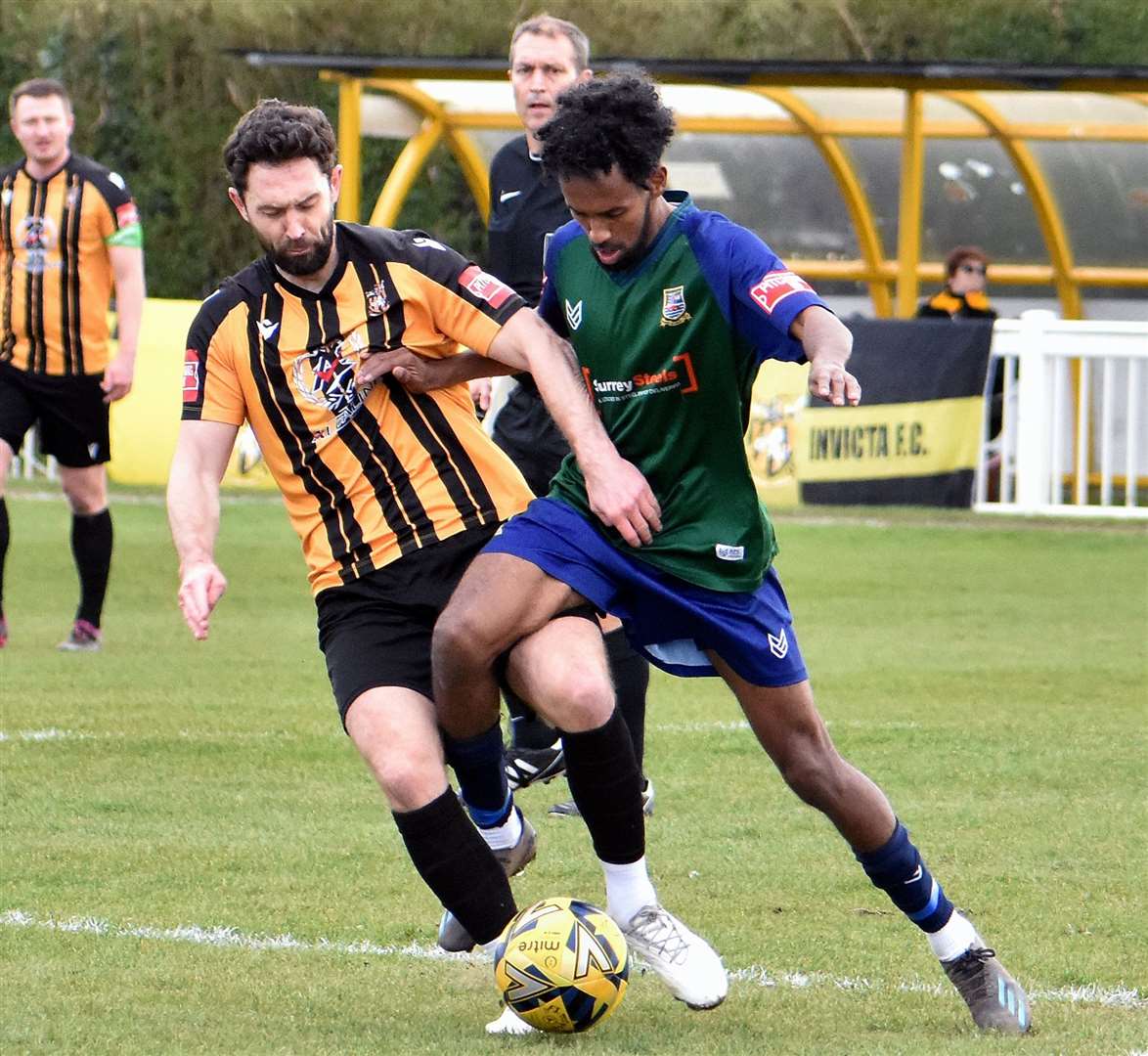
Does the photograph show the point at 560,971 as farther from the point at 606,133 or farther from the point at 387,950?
the point at 606,133

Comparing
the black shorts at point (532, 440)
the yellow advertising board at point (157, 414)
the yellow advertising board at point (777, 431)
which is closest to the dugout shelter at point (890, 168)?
the yellow advertising board at point (777, 431)

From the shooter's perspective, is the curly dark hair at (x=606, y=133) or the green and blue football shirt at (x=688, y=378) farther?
the green and blue football shirt at (x=688, y=378)

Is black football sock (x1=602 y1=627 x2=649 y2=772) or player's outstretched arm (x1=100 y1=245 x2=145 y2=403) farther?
player's outstretched arm (x1=100 y1=245 x2=145 y2=403)

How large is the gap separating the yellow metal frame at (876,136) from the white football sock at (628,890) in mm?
11951

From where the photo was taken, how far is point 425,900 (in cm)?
565

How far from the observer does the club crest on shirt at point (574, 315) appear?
4809 millimetres

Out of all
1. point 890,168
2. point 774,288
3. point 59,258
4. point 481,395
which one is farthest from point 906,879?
point 890,168

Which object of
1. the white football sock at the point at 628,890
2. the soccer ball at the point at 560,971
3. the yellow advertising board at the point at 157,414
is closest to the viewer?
the soccer ball at the point at 560,971

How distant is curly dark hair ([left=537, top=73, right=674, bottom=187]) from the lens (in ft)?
14.9

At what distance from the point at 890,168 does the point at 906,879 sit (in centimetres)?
1481

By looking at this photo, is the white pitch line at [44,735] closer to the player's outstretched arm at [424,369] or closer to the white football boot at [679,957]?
the player's outstretched arm at [424,369]

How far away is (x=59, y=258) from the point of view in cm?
1001

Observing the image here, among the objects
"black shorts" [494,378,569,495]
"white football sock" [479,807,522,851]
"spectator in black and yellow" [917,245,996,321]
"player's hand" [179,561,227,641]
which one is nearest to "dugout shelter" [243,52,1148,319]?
"spectator in black and yellow" [917,245,996,321]

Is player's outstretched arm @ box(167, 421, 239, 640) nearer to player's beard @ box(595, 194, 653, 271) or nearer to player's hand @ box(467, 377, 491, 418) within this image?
player's beard @ box(595, 194, 653, 271)
